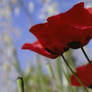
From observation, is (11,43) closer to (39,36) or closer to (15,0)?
(15,0)

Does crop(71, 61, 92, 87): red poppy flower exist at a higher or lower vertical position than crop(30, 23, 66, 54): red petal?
lower

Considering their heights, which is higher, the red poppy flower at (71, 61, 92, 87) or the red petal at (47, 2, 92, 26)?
the red petal at (47, 2, 92, 26)

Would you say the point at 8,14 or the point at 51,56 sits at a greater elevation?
the point at 51,56

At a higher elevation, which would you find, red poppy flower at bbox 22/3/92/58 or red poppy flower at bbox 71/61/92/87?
red poppy flower at bbox 22/3/92/58

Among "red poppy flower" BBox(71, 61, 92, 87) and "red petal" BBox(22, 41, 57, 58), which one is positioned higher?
"red petal" BBox(22, 41, 57, 58)

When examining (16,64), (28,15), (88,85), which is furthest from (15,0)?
(88,85)

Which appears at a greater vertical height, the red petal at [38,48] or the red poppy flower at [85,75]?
the red petal at [38,48]

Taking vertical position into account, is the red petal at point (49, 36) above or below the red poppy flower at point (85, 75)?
above

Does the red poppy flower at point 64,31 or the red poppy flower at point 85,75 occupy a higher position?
the red poppy flower at point 64,31
